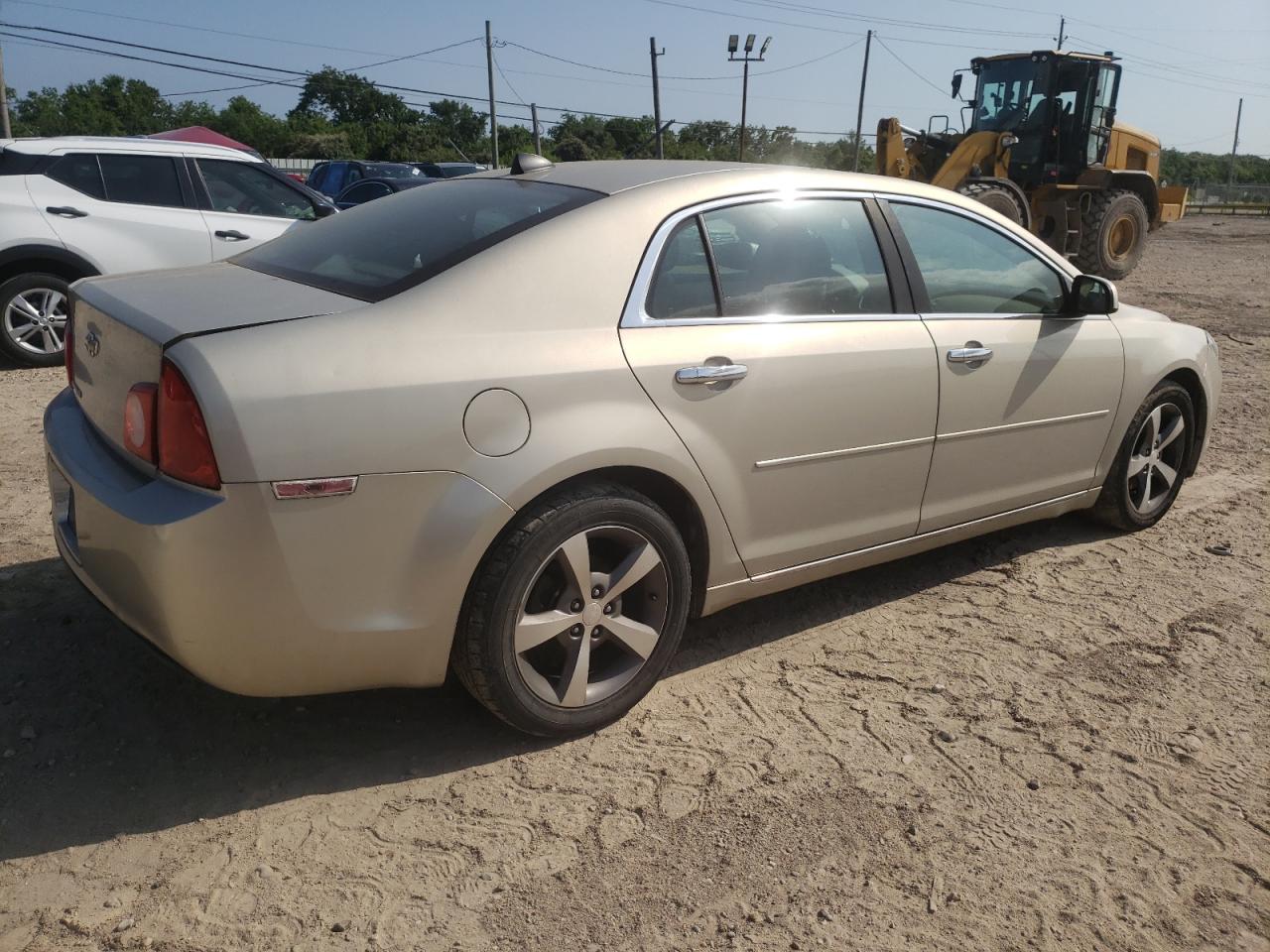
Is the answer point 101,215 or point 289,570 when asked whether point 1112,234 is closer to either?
point 101,215

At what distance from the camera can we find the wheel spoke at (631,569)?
2959mm

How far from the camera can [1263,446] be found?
6.58 m

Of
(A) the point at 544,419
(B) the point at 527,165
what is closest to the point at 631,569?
(A) the point at 544,419

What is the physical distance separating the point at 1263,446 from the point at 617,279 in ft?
17.5

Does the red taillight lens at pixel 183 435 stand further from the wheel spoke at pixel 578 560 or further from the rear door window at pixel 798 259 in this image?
the rear door window at pixel 798 259

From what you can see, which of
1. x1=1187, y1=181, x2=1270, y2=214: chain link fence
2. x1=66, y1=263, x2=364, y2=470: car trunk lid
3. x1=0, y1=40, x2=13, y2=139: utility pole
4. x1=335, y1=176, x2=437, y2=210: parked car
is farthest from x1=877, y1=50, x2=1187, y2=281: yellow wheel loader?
x1=1187, y1=181, x2=1270, y2=214: chain link fence

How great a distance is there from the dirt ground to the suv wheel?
13.7ft

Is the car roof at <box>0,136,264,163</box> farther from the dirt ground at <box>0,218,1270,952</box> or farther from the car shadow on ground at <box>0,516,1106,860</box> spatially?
the car shadow on ground at <box>0,516,1106,860</box>

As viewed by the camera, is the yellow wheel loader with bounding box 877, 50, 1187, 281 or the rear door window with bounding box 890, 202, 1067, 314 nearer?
the rear door window with bounding box 890, 202, 1067, 314

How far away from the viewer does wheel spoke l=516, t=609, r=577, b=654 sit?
9.20 ft

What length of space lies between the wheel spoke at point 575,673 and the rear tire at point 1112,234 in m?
14.5

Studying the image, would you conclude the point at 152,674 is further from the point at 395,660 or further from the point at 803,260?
the point at 803,260

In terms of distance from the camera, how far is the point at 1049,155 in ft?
49.2

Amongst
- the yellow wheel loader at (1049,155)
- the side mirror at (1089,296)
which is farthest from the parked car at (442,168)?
the side mirror at (1089,296)
